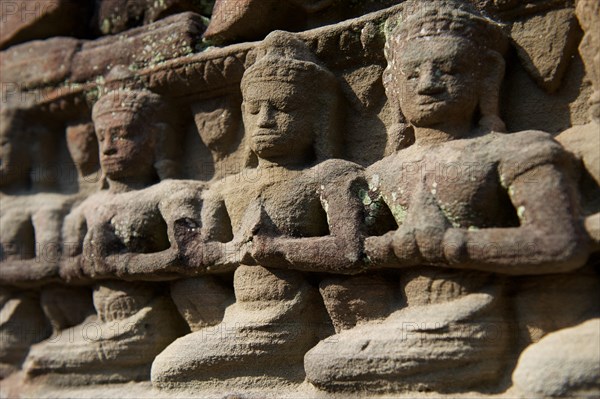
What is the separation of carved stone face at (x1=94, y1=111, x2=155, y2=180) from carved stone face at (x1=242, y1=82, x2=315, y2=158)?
906 mm

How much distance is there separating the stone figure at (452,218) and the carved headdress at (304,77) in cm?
39

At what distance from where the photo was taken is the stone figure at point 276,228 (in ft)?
10.8

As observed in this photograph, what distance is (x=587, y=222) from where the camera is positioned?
2686 mm

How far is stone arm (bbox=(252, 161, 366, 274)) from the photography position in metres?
3.12

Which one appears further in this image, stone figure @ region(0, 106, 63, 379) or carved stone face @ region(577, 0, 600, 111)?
stone figure @ region(0, 106, 63, 379)

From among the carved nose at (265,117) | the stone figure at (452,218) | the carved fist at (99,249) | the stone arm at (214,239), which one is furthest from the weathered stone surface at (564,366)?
the carved fist at (99,249)

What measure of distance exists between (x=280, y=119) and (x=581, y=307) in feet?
5.44

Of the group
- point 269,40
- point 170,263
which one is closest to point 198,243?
point 170,263

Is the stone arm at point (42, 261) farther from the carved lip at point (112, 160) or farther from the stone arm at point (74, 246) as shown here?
the carved lip at point (112, 160)

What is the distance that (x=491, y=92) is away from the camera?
10.3 feet

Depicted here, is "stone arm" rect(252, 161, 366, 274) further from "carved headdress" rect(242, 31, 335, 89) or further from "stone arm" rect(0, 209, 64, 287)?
"stone arm" rect(0, 209, 64, 287)

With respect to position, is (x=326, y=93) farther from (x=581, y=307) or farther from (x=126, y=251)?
(x=581, y=307)

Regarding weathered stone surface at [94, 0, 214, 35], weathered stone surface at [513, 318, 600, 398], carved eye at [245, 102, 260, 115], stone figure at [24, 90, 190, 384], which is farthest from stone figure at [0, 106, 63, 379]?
weathered stone surface at [513, 318, 600, 398]

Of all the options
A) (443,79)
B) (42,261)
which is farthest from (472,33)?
(42,261)
